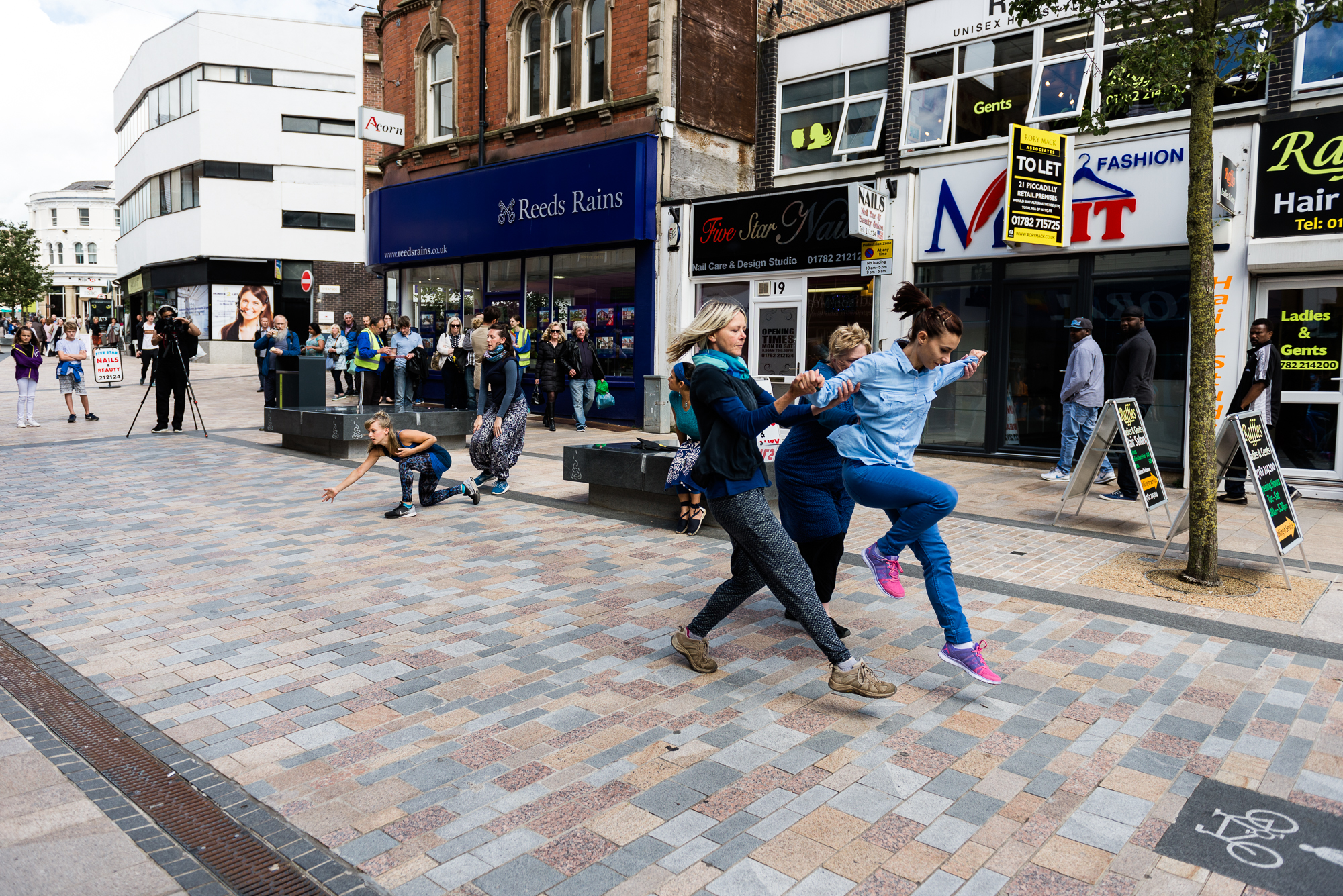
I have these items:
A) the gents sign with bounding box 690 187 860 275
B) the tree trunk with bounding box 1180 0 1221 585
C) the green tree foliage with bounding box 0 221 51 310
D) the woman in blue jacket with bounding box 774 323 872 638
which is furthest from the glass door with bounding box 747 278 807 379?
the green tree foliage with bounding box 0 221 51 310

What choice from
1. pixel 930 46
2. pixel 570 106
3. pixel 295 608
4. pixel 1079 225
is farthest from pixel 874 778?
pixel 570 106

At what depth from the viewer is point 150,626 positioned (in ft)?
17.2

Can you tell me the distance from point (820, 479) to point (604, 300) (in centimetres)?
1287

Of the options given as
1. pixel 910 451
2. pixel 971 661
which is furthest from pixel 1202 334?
pixel 971 661

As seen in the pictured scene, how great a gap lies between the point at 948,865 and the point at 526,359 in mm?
12869

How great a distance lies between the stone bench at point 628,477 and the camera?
834cm

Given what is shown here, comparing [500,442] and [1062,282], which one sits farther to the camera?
[1062,282]

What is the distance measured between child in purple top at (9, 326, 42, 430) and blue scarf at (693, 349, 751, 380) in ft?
49.1

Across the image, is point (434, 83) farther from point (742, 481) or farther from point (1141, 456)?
point (742, 481)

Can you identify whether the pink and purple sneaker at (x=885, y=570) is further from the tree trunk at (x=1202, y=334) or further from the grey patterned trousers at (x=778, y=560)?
the tree trunk at (x=1202, y=334)

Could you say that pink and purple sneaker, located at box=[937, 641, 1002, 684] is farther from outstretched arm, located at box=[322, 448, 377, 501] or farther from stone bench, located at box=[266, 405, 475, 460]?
stone bench, located at box=[266, 405, 475, 460]

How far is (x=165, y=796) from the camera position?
11.0 ft

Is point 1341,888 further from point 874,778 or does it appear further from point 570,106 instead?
point 570,106

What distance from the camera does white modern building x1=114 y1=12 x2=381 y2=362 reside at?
38.8m
